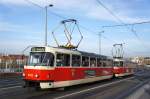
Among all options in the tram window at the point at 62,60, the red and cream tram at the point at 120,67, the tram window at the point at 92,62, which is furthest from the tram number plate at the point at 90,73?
the red and cream tram at the point at 120,67

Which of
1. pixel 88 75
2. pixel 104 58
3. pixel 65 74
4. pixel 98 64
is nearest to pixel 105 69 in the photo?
pixel 104 58

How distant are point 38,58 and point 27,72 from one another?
994 millimetres

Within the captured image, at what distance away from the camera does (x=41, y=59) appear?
18.6 m

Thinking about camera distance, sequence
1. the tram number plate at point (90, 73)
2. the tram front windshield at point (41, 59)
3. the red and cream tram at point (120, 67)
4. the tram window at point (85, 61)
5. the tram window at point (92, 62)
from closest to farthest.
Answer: the tram front windshield at point (41, 59), the tram window at point (85, 61), the tram number plate at point (90, 73), the tram window at point (92, 62), the red and cream tram at point (120, 67)

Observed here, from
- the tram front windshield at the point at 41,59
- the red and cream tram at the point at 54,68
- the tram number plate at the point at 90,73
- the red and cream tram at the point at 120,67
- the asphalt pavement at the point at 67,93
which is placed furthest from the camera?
the red and cream tram at the point at 120,67

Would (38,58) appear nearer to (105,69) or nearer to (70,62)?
(70,62)

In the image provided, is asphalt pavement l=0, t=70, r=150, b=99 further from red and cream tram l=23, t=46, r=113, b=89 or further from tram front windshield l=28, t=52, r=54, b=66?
tram front windshield l=28, t=52, r=54, b=66

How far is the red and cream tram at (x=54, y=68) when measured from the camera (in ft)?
59.9

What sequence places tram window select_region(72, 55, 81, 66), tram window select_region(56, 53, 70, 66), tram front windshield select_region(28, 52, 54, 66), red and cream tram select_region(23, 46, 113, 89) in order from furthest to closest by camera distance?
tram window select_region(72, 55, 81, 66)
tram window select_region(56, 53, 70, 66)
tram front windshield select_region(28, 52, 54, 66)
red and cream tram select_region(23, 46, 113, 89)

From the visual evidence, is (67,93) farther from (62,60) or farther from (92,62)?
(92,62)

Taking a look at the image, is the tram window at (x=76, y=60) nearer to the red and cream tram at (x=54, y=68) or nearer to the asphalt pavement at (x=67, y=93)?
the red and cream tram at (x=54, y=68)

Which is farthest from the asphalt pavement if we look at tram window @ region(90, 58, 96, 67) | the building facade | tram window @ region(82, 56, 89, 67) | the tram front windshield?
the building facade

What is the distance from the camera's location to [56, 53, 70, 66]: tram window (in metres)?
19.5

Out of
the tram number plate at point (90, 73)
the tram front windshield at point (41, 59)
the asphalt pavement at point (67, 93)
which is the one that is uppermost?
the tram front windshield at point (41, 59)
